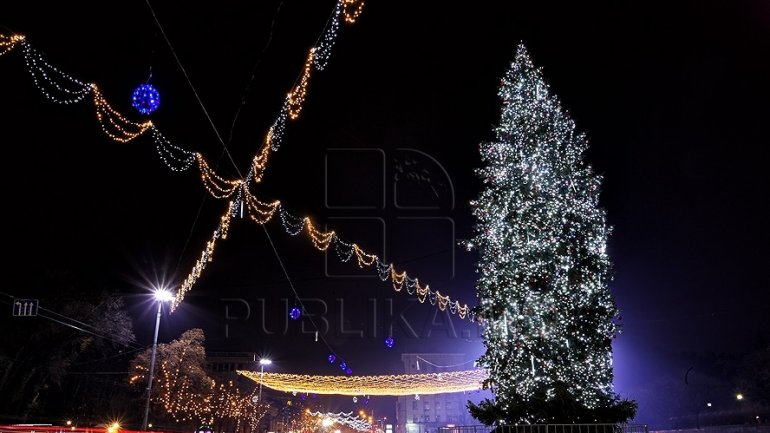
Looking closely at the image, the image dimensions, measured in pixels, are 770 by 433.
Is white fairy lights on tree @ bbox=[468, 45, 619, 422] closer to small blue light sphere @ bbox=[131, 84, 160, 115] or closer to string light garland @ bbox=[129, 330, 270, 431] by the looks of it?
small blue light sphere @ bbox=[131, 84, 160, 115]

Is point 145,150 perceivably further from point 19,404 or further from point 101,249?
point 19,404

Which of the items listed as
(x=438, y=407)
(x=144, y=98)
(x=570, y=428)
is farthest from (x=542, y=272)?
(x=438, y=407)

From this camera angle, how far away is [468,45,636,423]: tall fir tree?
43.3 feet

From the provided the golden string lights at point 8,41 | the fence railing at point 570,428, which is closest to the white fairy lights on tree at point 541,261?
the fence railing at point 570,428

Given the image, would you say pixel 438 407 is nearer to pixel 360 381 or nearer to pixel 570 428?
pixel 360 381

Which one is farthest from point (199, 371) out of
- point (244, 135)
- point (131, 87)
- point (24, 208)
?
point (131, 87)

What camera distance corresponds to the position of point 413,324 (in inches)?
1513

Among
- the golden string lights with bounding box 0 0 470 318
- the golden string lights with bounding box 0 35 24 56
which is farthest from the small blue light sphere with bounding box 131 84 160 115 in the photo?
the golden string lights with bounding box 0 35 24 56

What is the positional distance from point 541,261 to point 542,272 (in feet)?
0.89

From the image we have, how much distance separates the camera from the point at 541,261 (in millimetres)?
14008

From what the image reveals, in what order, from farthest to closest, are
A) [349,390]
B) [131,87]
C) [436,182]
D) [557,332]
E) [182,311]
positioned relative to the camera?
[182,311] → [349,390] → [436,182] → [557,332] → [131,87]

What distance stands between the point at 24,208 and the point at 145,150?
29.1ft

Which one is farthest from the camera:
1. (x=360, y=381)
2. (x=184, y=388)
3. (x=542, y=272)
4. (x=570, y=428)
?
(x=360, y=381)

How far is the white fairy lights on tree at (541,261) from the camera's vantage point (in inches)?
527
